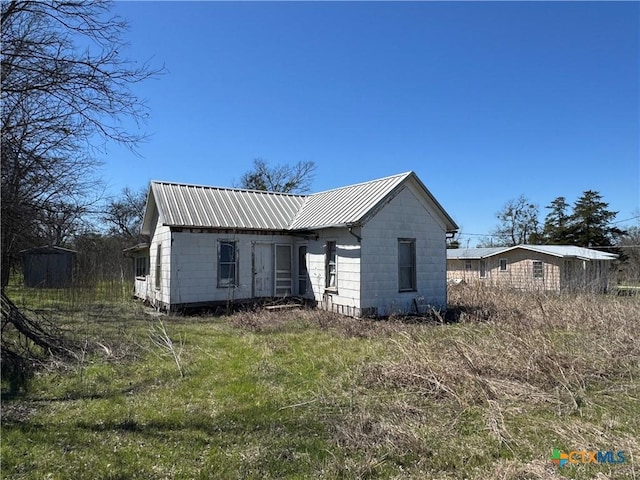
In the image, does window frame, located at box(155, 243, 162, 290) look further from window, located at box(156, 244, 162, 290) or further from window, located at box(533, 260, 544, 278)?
window, located at box(533, 260, 544, 278)

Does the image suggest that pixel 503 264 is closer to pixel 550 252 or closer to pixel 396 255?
pixel 550 252

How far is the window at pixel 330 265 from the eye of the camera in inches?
531

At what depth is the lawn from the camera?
12.2 feet

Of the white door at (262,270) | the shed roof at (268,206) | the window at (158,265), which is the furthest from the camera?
the window at (158,265)

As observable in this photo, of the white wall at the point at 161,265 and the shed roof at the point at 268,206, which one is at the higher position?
the shed roof at the point at 268,206

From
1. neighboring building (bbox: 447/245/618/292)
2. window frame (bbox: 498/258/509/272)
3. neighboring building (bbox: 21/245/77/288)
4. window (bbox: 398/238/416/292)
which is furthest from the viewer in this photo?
window frame (bbox: 498/258/509/272)

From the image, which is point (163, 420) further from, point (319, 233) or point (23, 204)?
point (319, 233)

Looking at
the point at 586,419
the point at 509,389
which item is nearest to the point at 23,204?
the point at 509,389

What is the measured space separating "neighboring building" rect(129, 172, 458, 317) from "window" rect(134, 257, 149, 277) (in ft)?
7.03

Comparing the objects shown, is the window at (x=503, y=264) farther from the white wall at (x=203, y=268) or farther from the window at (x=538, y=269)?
the white wall at (x=203, y=268)

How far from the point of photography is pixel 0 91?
5.66 meters

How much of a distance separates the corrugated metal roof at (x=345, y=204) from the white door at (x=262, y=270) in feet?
4.48

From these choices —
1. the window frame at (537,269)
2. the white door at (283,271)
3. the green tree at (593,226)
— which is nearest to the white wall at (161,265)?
the white door at (283,271)

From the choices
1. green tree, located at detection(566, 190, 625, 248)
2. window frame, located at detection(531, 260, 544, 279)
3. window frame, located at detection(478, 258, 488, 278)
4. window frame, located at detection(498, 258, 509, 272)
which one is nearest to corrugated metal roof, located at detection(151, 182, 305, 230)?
window frame, located at detection(531, 260, 544, 279)
